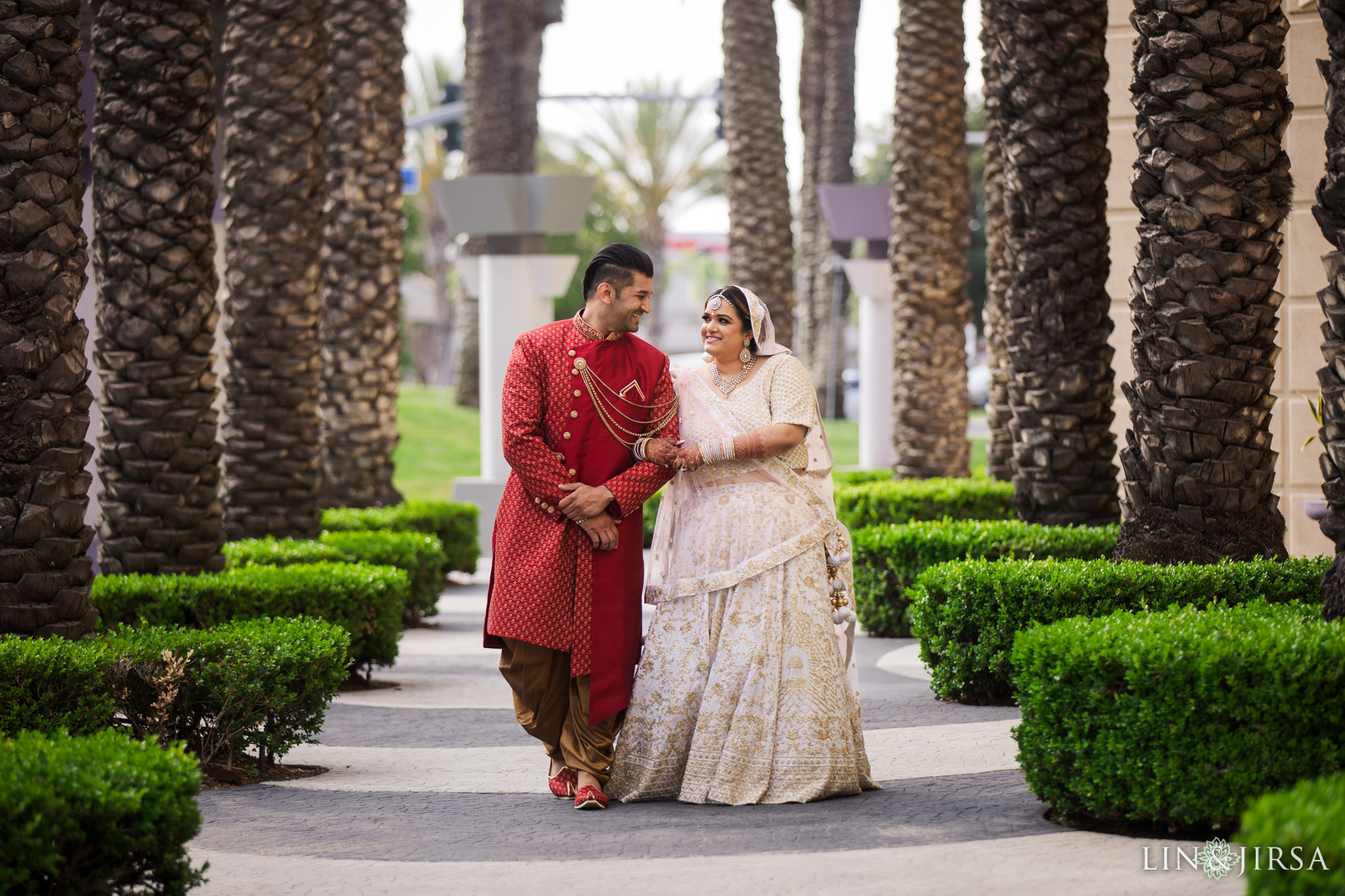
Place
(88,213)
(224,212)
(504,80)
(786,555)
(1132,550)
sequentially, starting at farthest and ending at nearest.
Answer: (504,80)
(88,213)
(224,212)
(1132,550)
(786,555)

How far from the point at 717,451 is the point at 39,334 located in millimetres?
2947

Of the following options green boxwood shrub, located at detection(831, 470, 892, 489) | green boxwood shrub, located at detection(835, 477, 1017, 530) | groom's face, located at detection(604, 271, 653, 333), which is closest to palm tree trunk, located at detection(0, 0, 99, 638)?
groom's face, located at detection(604, 271, 653, 333)

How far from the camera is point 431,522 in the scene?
14.2 meters

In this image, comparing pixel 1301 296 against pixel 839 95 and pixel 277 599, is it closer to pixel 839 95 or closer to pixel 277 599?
pixel 277 599

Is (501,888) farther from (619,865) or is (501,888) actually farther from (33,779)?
(33,779)

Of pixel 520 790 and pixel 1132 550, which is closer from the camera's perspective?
pixel 520 790

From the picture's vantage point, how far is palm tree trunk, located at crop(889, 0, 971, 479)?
1495cm

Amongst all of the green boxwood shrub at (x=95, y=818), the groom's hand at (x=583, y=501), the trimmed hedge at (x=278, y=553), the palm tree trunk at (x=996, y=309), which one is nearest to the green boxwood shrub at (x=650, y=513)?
the palm tree trunk at (x=996, y=309)

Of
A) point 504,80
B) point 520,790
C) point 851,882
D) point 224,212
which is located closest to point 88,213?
point 224,212

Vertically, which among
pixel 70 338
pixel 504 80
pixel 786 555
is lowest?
pixel 786 555

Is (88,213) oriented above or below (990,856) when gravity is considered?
above

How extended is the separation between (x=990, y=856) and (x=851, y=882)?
56cm

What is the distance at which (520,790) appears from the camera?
6145mm

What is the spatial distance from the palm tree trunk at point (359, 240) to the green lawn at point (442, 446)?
1106 centimetres
